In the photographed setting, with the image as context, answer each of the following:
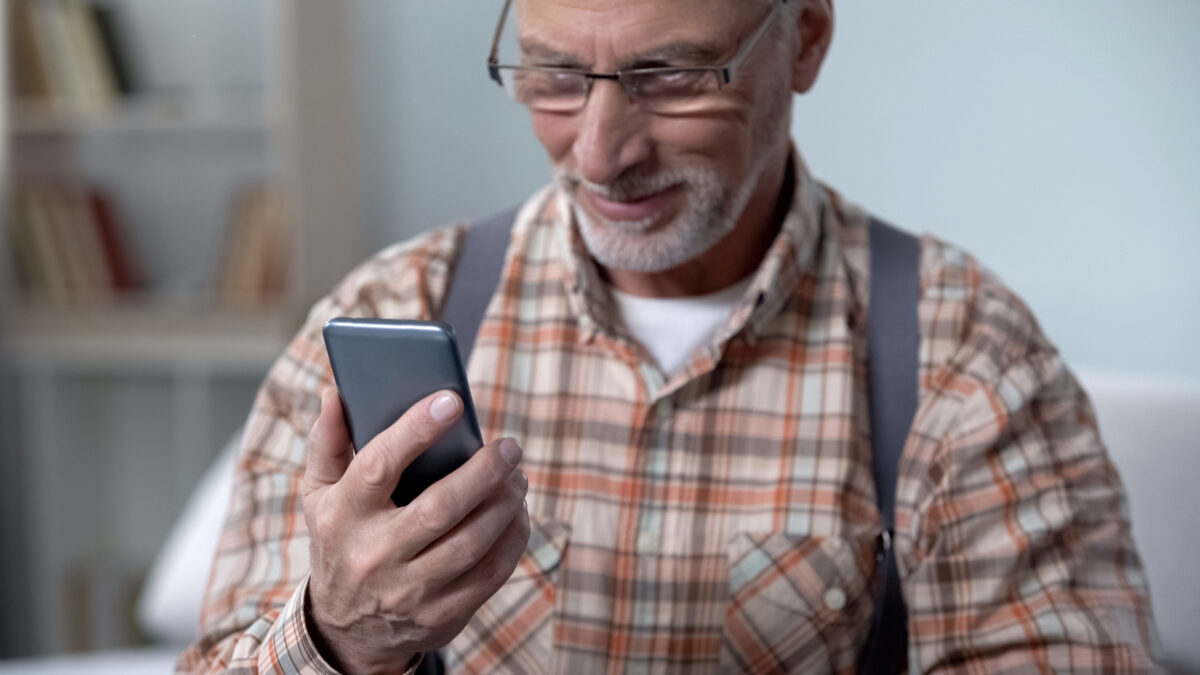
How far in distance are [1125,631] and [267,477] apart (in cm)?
70

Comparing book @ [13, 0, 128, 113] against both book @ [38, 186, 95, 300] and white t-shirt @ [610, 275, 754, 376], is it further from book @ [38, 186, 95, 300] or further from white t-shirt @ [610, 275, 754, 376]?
white t-shirt @ [610, 275, 754, 376]

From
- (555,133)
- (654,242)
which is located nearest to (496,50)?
(555,133)

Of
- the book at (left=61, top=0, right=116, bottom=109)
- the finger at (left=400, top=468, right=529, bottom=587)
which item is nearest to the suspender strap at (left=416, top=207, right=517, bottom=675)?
the finger at (left=400, top=468, right=529, bottom=587)

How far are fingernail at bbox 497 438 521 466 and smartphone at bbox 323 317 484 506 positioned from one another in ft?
0.07

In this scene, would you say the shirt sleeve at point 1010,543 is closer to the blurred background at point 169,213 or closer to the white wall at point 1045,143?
the white wall at point 1045,143

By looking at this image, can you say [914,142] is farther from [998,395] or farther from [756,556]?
[756,556]

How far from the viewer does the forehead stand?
919 millimetres

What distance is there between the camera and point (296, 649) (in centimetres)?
79

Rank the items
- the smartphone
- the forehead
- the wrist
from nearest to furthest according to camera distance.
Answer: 1. the smartphone
2. the wrist
3. the forehead

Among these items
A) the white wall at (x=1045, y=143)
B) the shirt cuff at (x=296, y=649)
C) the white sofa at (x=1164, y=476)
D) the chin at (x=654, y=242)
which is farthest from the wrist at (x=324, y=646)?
the white sofa at (x=1164, y=476)

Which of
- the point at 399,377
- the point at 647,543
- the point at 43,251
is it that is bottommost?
the point at 43,251

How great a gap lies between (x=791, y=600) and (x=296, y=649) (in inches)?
15.9

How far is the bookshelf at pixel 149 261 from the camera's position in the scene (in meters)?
2.38

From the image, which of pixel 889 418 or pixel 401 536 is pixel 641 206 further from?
pixel 401 536
